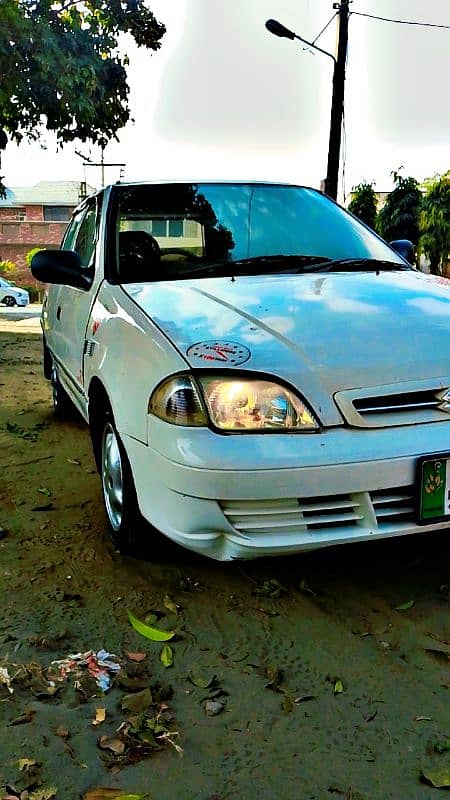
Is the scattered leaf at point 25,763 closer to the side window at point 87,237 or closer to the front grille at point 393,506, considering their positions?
the front grille at point 393,506

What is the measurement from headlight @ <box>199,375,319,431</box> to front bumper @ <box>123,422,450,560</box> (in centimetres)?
6

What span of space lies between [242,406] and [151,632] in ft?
2.53

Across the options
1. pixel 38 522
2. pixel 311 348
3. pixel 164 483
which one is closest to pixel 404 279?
pixel 311 348

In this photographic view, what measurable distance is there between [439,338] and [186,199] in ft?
5.52

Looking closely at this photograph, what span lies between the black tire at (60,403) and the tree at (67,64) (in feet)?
16.1

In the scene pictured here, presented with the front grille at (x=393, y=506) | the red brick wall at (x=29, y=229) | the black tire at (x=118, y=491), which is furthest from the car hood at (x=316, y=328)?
the red brick wall at (x=29, y=229)

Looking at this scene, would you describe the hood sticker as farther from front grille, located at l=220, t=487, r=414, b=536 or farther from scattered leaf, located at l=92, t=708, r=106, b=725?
scattered leaf, located at l=92, t=708, r=106, b=725

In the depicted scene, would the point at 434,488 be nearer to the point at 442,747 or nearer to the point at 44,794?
the point at 442,747

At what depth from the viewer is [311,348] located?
7.38ft

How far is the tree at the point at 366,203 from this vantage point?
99.9 ft

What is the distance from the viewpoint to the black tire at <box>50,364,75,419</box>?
5.00m

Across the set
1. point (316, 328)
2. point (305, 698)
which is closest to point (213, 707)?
point (305, 698)

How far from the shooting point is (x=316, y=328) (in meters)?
2.36

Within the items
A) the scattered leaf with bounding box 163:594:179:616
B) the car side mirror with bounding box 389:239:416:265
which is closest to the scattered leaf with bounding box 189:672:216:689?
the scattered leaf with bounding box 163:594:179:616
